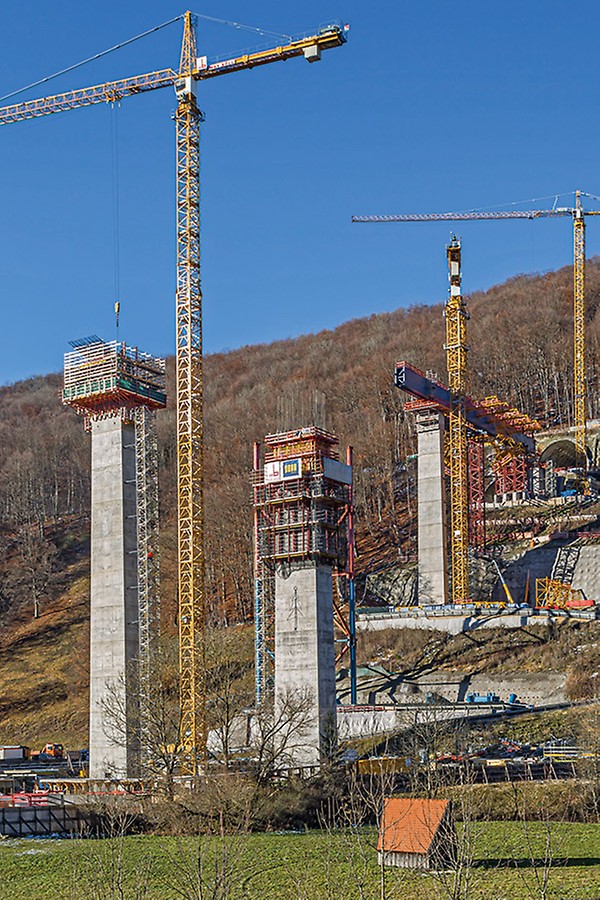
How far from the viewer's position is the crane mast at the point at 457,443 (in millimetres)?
86688

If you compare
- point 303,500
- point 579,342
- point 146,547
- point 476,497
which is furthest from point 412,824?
point 579,342

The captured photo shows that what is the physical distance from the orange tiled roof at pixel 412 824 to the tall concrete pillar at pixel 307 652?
26.1 metres

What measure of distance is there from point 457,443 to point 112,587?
126 feet

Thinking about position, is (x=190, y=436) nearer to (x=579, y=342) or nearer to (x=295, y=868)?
(x=295, y=868)

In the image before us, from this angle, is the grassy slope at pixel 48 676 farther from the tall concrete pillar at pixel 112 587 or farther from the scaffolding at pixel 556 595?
the scaffolding at pixel 556 595

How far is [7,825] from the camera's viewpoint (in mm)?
37375

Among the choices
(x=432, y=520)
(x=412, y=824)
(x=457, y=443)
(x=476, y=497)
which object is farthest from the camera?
(x=476, y=497)

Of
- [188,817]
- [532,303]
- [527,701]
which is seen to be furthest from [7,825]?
[532,303]

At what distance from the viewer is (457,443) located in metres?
89.1

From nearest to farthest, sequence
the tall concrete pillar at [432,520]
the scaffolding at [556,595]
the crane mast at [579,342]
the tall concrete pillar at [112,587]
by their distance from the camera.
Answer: the tall concrete pillar at [112,587], the scaffolding at [556,595], the tall concrete pillar at [432,520], the crane mast at [579,342]

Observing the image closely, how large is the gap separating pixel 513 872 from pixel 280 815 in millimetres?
12930

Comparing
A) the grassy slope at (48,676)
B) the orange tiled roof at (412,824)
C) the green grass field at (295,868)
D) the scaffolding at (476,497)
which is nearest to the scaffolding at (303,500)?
the green grass field at (295,868)

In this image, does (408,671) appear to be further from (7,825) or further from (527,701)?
(7,825)

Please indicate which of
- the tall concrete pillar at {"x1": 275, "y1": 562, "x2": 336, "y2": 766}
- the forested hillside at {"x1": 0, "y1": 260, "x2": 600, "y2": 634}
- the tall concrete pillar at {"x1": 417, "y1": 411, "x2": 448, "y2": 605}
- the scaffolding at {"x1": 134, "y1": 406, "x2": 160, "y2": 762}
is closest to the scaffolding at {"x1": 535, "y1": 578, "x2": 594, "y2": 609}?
the tall concrete pillar at {"x1": 417, "y1": 411, "x2": 448, "y2": 605}
